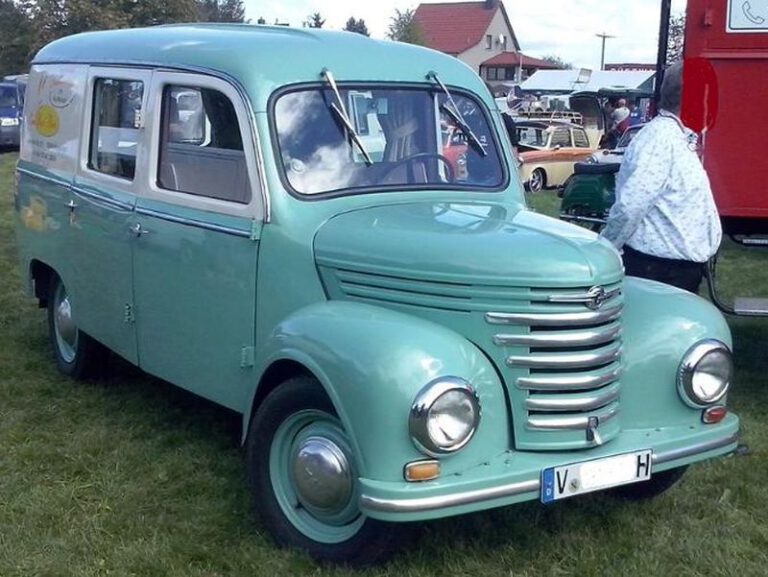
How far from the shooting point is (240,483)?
499cm

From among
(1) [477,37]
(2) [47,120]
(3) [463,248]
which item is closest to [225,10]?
(1) [477,37]

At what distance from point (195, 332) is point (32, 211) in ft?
7.44

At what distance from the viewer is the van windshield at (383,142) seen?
4.68m

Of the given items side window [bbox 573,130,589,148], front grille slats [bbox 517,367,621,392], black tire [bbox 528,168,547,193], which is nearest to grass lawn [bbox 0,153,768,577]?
front grille slats [bbox 517,367,621,392]

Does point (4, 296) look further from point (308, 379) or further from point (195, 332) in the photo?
point (308, 379)

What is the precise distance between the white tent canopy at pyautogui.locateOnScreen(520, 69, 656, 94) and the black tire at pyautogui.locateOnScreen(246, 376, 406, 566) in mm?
28659

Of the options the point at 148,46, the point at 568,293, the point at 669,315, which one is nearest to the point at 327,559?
the point at 568,293

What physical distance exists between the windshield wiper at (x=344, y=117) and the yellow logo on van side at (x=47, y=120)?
2254mm

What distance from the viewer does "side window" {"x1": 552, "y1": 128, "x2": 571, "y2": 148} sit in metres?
22.4

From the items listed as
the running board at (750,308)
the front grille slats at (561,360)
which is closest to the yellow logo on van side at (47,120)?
the front grille slats at (561,360)

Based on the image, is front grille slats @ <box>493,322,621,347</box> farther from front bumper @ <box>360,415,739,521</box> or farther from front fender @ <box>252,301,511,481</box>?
front bumper @ <box>360,415,739,521</box>

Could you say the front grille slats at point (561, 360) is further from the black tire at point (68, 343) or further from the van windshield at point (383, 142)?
the black tire at point (68, 343)

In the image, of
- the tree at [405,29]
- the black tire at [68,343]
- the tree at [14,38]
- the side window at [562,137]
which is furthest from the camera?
the tree at [405,29]

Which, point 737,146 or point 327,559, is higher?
point 737,146
